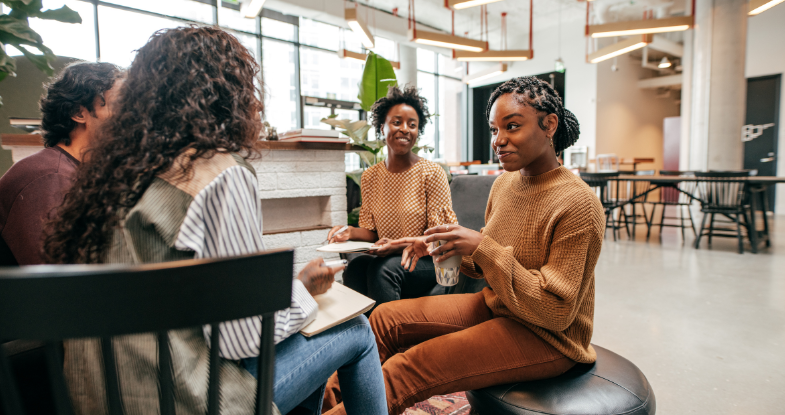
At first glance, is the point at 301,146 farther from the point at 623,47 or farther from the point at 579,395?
the point at 623,47

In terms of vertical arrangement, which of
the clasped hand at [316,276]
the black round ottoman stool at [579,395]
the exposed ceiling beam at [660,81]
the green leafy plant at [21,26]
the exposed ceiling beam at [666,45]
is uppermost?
the exposed ceiling beam at [666,45]

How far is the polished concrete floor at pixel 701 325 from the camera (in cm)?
173

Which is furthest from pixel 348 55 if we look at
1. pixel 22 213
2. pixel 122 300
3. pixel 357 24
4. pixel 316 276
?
pixel 122 300

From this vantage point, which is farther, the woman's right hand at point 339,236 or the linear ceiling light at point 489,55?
the linear ceiling light at point 489,55

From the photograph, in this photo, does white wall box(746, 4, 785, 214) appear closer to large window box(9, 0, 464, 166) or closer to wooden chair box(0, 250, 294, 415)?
large window box(9, 0, 464, 166)

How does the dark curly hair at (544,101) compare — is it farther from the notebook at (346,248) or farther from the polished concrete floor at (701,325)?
the polished concrete floor at (701,325)

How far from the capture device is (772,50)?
24.5ft

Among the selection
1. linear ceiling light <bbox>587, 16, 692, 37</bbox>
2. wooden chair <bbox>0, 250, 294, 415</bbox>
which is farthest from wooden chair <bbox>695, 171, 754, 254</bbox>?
wooden chair <bbox>0, 250, 294, 415</bbox>

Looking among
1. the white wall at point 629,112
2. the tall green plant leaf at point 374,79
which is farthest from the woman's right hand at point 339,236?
the white wall at point 629,112

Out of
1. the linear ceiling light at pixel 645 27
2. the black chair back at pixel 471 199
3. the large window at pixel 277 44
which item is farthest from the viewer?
the large window at pixel 277 44

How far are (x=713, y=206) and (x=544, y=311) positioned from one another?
4890 mm

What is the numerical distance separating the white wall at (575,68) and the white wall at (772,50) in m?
2.74

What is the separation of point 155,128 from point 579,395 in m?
1.13

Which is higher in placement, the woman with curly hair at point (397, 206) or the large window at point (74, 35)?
the large window at point (74, 35)
